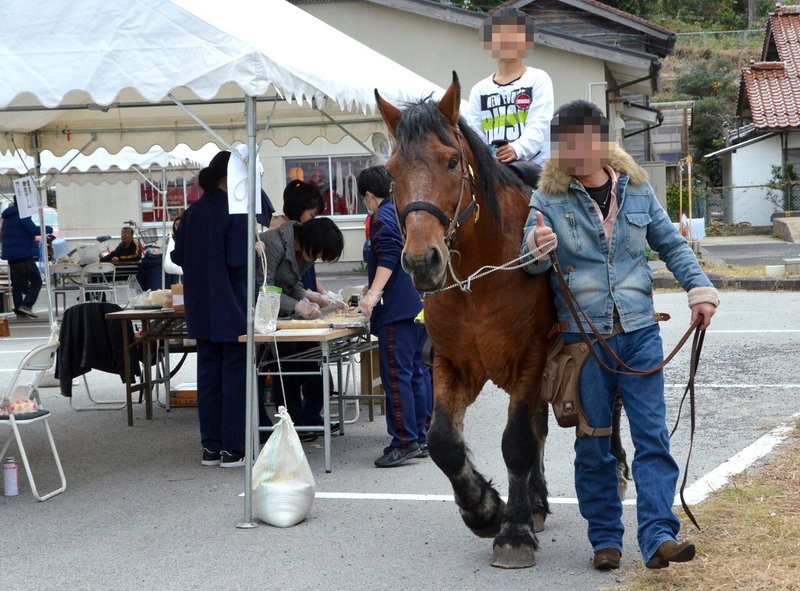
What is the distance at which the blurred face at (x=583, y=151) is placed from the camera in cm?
473

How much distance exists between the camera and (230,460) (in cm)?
750

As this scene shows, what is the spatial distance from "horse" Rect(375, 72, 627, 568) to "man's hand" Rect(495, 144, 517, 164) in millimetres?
583

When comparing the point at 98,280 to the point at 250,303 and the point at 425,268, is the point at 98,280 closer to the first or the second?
the point at 250,303

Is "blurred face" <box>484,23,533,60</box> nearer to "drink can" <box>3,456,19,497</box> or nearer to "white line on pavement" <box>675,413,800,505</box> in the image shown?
"white line on pavement" <box>675,413,800,505</box>

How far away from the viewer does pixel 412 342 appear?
7.41 metres

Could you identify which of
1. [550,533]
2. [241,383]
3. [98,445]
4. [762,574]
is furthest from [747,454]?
[98,445]

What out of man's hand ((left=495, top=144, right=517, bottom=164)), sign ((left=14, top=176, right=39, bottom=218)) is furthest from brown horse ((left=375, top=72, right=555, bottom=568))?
sign ((left=14, top=176, right=39, bottom=218))

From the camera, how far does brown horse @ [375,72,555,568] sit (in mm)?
4770

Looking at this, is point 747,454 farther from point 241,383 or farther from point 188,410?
point 188,410

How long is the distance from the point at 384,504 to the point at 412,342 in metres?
1.42

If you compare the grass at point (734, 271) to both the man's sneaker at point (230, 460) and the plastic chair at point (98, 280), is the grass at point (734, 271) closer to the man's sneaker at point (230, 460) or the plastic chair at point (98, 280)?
the plastic chair at point (98, 280)

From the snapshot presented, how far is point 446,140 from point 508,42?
1.81 meters

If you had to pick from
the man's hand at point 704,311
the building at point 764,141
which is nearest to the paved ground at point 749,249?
the building at point 764,141

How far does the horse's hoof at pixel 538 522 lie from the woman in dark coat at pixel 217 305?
2.58 metres
